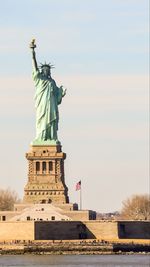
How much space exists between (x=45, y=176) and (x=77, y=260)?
29.8 m

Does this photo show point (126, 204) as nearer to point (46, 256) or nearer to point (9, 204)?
point (9, 204)

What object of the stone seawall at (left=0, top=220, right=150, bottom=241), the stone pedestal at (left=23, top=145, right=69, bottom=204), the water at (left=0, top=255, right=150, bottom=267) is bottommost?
the water at (left=0, top=255, right=150, bottom=267)

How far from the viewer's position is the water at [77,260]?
13150 cm

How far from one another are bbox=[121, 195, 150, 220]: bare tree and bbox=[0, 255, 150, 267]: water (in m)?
42.3

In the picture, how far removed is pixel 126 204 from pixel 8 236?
129 ft

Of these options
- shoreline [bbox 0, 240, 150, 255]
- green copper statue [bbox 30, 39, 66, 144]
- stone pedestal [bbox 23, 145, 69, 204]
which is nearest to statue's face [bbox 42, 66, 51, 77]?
green copper statue [bbox 30, 39, 66, 144]

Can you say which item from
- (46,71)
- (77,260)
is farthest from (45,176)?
(77,260)

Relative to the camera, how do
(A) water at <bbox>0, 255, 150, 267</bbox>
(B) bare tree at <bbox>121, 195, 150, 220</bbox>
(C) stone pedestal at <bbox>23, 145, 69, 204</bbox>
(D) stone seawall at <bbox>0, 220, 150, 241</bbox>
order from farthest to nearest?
(B) bare tree at <bbox>121, 195, 150, 220</bbox> < (C) stone pedestal at <bbox>23, 145, 69, 204</bbox> < (D) stone seawall at <bbox>0, 220, 150, 241</bbox> < (A) water at <bbox>0, 255, 150, 267</bbox>

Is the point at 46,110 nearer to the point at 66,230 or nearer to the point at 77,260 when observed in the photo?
the point at 66,230

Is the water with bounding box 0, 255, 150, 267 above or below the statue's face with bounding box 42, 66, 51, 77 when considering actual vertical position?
below

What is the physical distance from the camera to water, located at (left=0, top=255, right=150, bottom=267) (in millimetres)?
131500

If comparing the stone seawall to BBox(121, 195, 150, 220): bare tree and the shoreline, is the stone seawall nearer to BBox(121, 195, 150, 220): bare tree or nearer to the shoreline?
the shoreline

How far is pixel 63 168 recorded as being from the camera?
167000mm

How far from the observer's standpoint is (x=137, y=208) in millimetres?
190500
